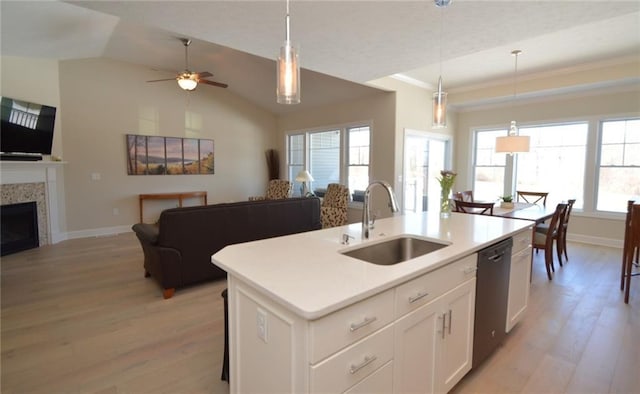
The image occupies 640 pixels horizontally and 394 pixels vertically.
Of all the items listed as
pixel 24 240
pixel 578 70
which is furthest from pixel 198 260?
pixel 578 70

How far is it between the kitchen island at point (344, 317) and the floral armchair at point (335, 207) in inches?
144

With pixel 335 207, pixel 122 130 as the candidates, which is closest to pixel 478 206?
pixel 335 207

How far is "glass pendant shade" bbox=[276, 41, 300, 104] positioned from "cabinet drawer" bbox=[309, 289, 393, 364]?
113 cm

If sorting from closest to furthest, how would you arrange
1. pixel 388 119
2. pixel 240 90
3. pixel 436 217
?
1. pixel 436 217
2. pixel 388 119
3. pixel 240 90

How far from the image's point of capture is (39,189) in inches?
200

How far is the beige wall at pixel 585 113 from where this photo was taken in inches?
204

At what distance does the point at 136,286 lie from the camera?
346 cm

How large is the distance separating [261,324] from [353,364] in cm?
39

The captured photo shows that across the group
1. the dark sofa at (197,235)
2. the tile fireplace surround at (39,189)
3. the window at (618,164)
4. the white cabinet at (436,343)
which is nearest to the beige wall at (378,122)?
the dark sofa at (197,235)

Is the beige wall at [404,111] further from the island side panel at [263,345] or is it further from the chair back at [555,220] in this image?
the island side panel at [263,345]

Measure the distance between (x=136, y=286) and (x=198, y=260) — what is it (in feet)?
2.76

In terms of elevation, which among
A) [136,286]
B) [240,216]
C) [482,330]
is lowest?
[136,286]

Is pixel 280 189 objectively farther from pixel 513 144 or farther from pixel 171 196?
pixel 513 144

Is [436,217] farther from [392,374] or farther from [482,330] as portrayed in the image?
[392,374]
